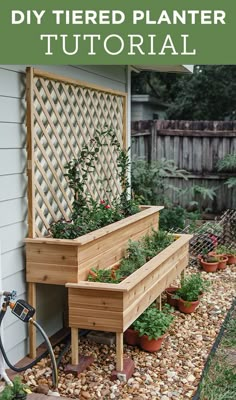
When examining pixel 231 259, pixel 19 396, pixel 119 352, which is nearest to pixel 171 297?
pixel 119 352

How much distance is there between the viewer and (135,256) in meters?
4.04

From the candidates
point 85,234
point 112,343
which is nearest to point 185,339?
point 112,343

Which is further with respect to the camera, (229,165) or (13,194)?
(229,165)

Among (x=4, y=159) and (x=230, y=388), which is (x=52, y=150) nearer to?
(x=4, y=159)

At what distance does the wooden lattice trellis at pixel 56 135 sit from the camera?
3385 millimetres

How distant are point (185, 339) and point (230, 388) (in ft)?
2.99

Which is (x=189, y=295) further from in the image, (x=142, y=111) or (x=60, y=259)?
(x=142, y=111)

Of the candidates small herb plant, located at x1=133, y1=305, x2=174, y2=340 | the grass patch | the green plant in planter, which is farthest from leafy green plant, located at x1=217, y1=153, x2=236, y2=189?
small herb plant, located at x1=133, y1=305, x2=174, y2=340

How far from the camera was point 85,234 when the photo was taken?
11.6 feet

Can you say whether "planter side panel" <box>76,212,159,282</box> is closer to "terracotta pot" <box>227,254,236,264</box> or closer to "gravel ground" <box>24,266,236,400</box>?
"gravel ground" <box>24,266,236,400</box>

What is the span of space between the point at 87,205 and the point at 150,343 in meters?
1.23

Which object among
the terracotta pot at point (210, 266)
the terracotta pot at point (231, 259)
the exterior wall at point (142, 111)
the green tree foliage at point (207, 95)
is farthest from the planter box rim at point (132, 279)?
the green tree foliage at point (207, 95)

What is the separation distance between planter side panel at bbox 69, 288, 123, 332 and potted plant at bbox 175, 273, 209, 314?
1453 mm

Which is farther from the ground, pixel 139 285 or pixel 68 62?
pixel 68 62
